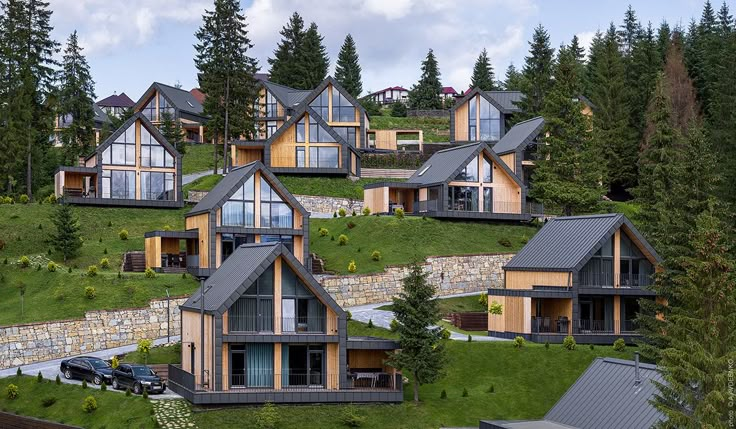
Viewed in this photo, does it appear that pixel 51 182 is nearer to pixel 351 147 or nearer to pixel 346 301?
pixel 351 147

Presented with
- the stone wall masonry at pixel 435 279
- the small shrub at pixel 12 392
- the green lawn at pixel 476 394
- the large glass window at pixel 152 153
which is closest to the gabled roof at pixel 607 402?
the green lawn at pixel 476 394

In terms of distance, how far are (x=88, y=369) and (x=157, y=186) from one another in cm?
3078

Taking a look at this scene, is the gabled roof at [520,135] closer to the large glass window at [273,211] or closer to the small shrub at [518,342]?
the large glass window at [273,211]

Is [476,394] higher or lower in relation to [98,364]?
lower

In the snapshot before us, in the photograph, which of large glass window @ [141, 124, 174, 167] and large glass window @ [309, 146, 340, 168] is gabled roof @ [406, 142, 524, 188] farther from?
large glass window @ [141, 124, 174, 167]

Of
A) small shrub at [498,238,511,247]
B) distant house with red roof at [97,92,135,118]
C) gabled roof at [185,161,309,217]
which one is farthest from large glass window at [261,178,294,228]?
distant house with red roof at [97,92,135,118]

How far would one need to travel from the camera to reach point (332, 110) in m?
97.8

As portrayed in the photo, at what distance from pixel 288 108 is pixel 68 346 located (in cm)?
5282

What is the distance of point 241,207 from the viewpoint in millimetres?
67000

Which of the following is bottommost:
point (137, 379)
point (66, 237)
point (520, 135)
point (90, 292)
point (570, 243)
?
point (137, 379)

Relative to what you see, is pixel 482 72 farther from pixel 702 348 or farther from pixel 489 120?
pixel 702 348

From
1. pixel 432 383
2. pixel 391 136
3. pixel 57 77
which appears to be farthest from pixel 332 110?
pixel 432 383

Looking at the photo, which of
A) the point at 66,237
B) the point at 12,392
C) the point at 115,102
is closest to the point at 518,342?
the point at 12,392

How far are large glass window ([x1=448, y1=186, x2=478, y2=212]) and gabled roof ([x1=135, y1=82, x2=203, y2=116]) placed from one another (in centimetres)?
4530
